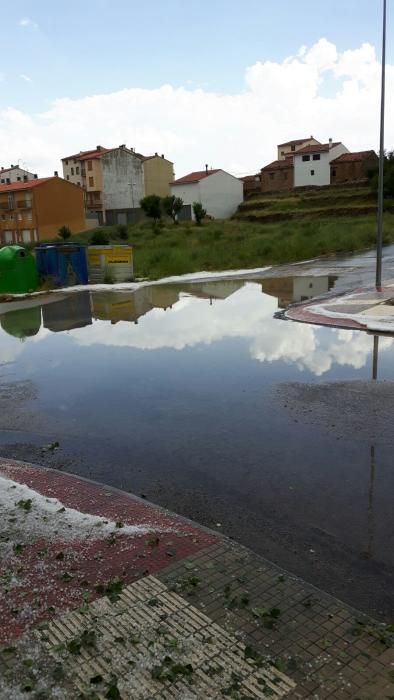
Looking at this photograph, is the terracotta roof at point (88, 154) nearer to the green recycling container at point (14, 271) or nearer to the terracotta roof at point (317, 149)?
the terracotta roof at point (317, 149)

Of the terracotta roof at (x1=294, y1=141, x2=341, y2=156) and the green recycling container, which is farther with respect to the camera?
the terracotta roof at (x1=294, y1=141, x2=341, y2=156)

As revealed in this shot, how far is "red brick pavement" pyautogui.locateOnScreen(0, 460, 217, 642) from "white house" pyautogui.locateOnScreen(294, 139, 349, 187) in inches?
2754

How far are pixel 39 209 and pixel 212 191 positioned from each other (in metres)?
20.9

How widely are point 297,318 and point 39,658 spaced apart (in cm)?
1107

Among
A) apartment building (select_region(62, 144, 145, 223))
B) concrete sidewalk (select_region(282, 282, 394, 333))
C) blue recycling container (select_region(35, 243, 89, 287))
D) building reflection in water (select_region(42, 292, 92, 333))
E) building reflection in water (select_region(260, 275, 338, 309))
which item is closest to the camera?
concrete sidewalk (select_region(282, 282, 394, 333))

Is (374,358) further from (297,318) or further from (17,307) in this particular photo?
(17,307)

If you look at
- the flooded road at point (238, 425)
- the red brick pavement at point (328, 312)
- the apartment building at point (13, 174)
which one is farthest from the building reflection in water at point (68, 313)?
the apartment building at point (13, 174)

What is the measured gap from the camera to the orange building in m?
57.7

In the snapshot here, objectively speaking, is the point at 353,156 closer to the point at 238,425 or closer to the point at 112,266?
the point at 112,266

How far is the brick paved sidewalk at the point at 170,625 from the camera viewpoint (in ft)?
10.0

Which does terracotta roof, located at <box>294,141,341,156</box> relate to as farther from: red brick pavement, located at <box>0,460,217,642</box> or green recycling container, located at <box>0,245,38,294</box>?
red brick pavement, located at <box>0,460,217,642</box>

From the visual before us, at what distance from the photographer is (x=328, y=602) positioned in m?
3.71

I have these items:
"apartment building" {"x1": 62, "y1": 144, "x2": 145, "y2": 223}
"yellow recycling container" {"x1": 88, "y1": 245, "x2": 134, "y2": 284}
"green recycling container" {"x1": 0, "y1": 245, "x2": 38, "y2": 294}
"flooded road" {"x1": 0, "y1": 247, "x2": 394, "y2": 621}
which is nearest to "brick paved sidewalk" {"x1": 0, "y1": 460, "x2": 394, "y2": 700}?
"flooded road" {"x1": 0, "y1": 247, "x2": 394, "y2": 621}

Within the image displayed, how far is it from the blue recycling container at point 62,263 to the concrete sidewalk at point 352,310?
9814 mm
